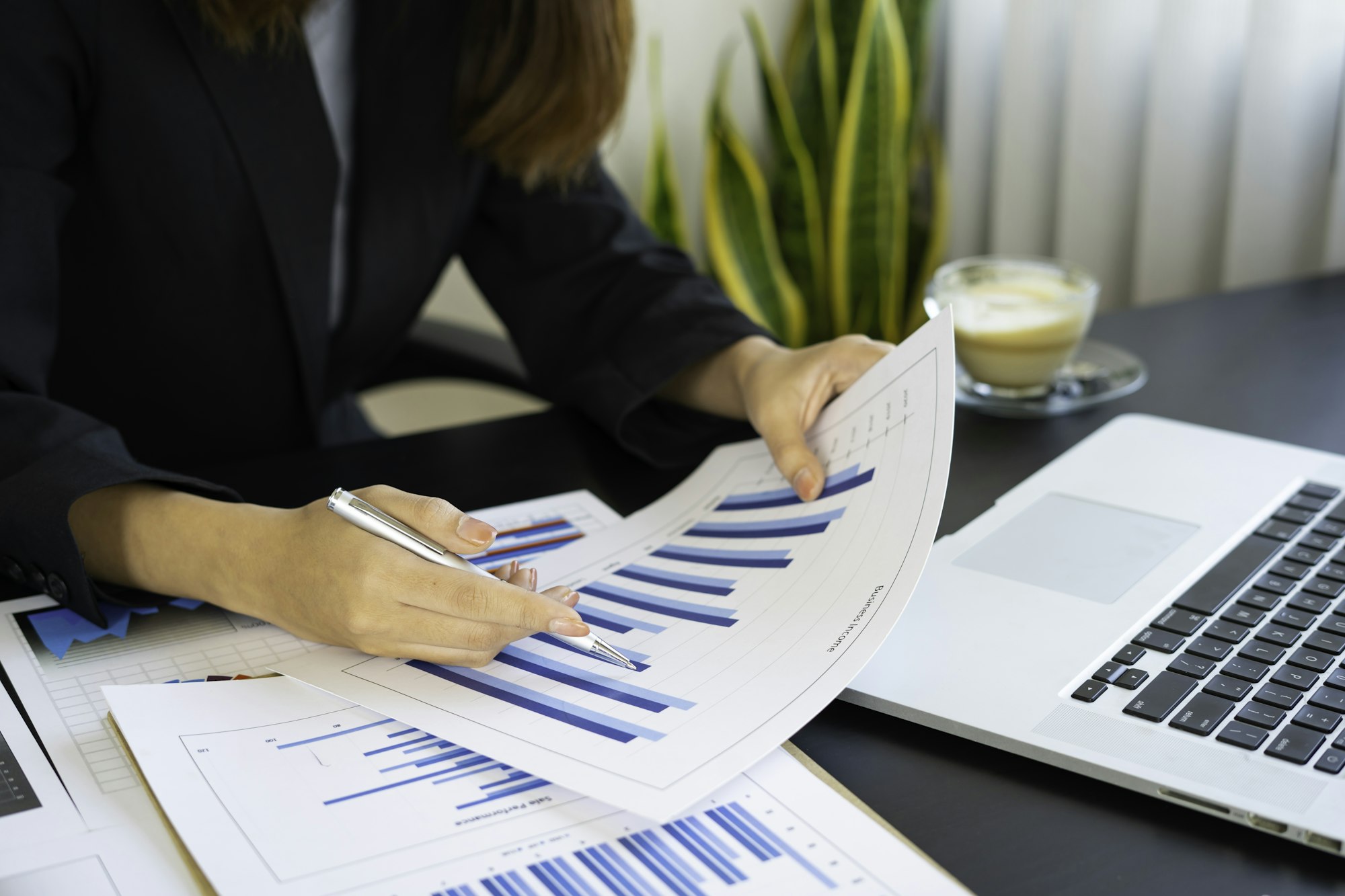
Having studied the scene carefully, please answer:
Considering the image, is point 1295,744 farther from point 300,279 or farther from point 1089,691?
point 300,279

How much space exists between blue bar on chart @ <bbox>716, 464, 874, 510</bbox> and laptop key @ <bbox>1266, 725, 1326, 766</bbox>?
0.24 m

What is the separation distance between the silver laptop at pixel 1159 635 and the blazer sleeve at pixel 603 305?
0.27m

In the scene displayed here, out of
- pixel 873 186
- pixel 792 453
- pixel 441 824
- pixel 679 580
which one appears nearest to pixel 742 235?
pixel 873 186

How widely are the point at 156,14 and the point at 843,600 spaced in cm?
64

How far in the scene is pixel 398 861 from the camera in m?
0.44

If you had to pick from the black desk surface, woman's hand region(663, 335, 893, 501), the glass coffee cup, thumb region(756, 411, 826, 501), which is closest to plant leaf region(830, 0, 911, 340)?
the black desk surface

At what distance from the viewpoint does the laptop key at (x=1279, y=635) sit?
0.55m

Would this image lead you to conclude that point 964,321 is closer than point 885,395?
No

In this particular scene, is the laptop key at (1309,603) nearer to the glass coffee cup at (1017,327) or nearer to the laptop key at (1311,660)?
the laptop key at (1311,660)

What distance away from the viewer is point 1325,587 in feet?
1.99

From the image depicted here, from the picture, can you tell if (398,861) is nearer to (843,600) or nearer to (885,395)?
(843,600)

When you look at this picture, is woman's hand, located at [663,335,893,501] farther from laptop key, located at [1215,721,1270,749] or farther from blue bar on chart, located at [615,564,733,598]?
laptop key, located at [1215,721,1270,749]

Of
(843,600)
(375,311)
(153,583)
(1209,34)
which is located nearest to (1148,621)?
(843,600)

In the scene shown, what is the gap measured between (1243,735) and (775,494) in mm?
312
